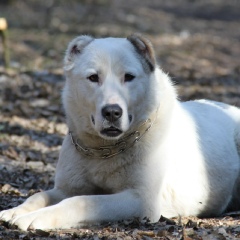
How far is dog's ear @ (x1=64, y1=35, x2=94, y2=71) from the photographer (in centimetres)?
564

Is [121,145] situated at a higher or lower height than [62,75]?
lower

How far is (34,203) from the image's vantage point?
548cm

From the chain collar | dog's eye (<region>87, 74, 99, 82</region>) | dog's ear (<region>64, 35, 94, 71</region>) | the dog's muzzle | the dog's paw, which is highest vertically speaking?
dog's ear (<region>64, 35, 94, 71</region>)

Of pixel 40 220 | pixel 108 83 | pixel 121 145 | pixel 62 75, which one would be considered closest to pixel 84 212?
pixel 40 220

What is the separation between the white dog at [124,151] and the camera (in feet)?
16.8

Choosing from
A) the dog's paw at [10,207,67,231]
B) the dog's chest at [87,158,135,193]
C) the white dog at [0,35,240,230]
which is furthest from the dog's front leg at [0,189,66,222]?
the dog's chest at [87,158,135,193]

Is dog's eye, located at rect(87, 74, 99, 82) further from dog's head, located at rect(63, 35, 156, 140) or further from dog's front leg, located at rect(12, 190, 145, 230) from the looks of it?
dog's front leg, located at rect(12, 190, 145, 230)

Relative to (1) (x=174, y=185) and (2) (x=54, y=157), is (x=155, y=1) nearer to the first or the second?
(2) (x=54, y=157)

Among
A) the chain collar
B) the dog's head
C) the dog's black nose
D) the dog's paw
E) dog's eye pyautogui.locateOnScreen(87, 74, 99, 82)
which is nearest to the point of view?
the dog's paw

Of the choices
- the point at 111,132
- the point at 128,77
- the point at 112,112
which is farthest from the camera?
the point at 128,77

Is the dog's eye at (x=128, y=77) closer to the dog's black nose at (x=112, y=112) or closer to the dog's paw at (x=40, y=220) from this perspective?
the dog's black nose at (x=112, y=112)

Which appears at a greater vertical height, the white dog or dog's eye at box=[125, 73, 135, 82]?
dog's eye at box=[125, 73, 135, 82]

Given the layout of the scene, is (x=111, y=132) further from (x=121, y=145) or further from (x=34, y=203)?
(x=34, y=203)

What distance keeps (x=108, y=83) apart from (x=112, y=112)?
31 centimetres
